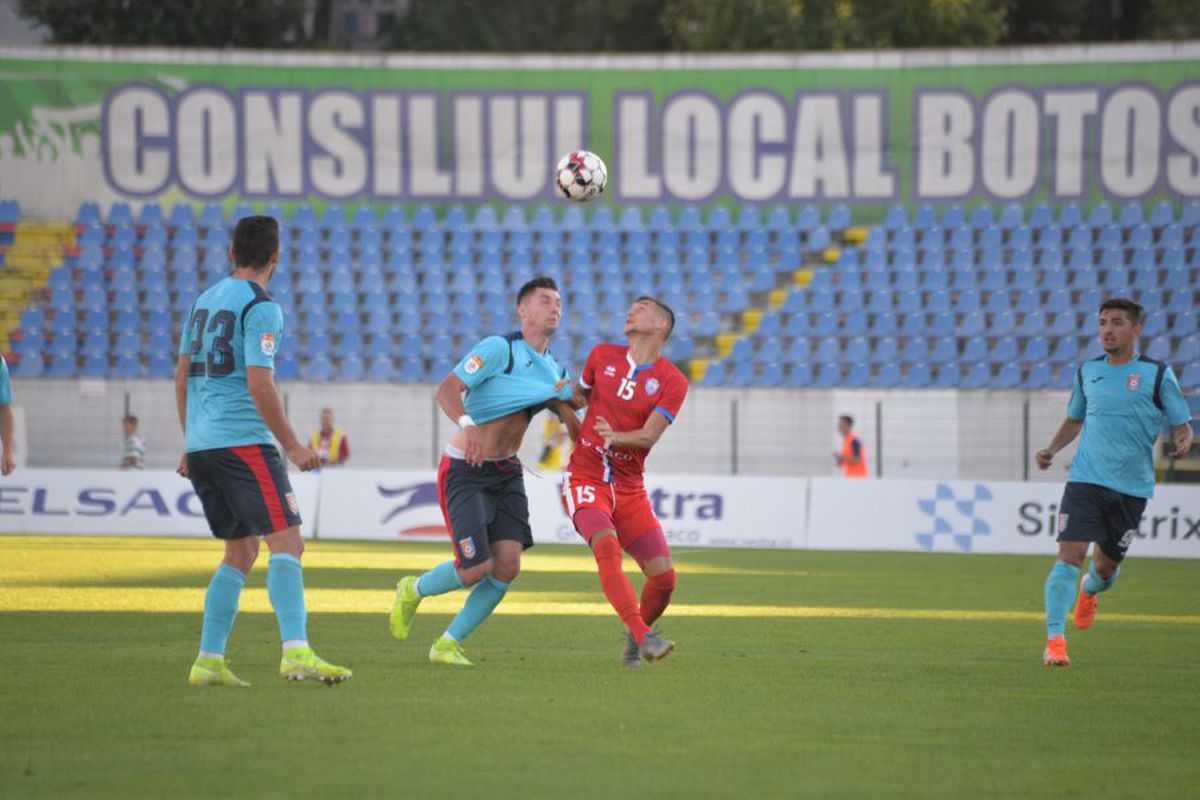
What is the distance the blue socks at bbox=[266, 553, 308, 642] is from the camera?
8555 mm

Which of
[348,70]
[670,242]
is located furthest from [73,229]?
[670,242]

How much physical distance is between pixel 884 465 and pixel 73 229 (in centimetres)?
1508

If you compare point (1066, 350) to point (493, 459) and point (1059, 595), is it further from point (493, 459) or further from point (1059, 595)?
point (493, 459)

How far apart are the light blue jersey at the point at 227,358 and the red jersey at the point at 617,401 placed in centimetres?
218

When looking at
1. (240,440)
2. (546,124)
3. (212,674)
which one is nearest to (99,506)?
(546,124)

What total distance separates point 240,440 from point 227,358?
40 cm

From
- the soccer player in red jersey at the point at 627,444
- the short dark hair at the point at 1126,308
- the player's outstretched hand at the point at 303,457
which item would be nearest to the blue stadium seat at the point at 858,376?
the short dark hair at the point at 1126,308

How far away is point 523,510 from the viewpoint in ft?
33.0

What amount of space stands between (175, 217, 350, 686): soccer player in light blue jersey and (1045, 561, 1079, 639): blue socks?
4398mm

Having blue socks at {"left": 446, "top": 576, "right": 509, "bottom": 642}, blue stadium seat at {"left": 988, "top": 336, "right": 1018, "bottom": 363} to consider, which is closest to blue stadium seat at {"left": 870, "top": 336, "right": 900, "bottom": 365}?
blue stadium seat at {"left": 988, "top": 336, "right": 1018, "bottom": 363}

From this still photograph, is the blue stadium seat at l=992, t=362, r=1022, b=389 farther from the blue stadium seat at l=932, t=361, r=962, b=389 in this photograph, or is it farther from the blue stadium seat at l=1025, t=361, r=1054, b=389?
the blue stadium seat at l=932, t=361, r=962, b=389

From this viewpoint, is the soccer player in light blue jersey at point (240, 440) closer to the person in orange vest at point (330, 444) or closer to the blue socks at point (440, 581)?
the blue socks at point (440, 581)

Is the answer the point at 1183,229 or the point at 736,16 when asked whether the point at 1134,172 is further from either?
the point at 736,16

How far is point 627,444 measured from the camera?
9914 mm
